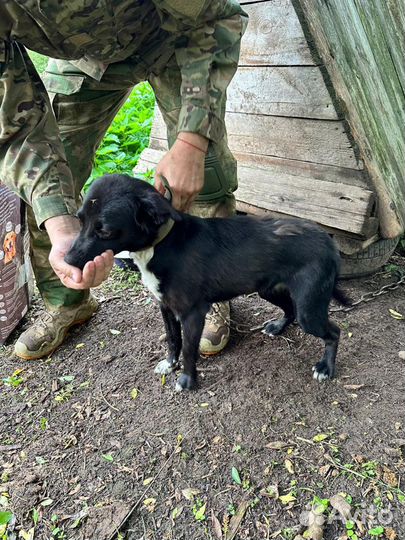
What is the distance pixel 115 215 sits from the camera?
2.40 metres

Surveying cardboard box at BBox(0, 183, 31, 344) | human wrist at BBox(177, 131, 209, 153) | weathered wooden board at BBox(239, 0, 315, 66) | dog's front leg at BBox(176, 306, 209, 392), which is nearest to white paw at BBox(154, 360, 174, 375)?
dog's front leg at BBox(176, 306, 209, 392)

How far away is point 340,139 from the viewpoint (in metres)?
3.34

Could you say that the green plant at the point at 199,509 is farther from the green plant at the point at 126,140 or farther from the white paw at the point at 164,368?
the green plant at the point at 126,140

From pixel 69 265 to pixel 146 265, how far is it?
0.49m

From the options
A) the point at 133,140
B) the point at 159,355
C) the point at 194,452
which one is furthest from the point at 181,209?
the point at 133,140

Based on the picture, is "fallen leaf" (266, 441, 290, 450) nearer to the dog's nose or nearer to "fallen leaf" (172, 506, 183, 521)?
"fallen leaf" (172, 506, 183, 521)

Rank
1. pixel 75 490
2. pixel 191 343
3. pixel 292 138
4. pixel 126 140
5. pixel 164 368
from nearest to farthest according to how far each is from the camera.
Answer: pixel 75 490 → pixel 191 343 → pixel 164 368 → pixel 292 138 → pixel 126 140

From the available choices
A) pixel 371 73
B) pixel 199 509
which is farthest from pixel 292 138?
pixel 199 509

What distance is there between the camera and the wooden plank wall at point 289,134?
11.0ft

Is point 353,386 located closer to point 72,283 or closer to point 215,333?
point 215,333

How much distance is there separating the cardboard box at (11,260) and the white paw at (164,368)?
3.77 feet

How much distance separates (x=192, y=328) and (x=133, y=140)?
4.04 meters

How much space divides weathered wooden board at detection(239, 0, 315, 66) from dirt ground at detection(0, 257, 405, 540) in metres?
1.79

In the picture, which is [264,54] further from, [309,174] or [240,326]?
[240,326]
